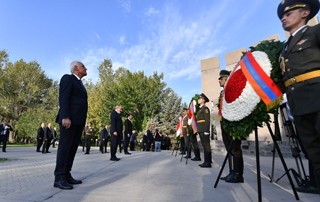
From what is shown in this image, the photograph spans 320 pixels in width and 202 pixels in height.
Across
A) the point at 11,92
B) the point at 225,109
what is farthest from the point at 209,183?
the point at 11,92

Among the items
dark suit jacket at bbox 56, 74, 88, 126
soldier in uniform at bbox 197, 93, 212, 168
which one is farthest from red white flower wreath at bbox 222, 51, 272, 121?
soldier in uniform at bbox 197, 93, 212, 168

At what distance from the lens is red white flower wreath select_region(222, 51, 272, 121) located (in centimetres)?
227

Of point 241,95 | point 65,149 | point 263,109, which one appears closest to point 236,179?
point 263,109

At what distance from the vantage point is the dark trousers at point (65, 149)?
2774mm

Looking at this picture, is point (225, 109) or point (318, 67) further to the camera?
point (225, 109)

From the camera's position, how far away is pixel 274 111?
234 centimetres

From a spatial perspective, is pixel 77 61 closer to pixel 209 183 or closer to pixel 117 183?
pixel 117 183

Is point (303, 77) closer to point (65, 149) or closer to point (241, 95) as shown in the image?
point (241, 95)

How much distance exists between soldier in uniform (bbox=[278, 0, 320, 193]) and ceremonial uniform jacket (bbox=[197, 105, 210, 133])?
3.66 metres

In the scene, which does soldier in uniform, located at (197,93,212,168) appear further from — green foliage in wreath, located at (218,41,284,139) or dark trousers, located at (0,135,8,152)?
dark trousers, located at (0,135,8,152)

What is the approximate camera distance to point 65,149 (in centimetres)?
288

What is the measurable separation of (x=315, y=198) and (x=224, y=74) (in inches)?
103

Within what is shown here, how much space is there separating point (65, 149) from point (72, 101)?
78cm

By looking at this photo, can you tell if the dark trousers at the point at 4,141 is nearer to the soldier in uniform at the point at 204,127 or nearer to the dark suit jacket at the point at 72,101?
the dark suit jacket at the point at 72,101
